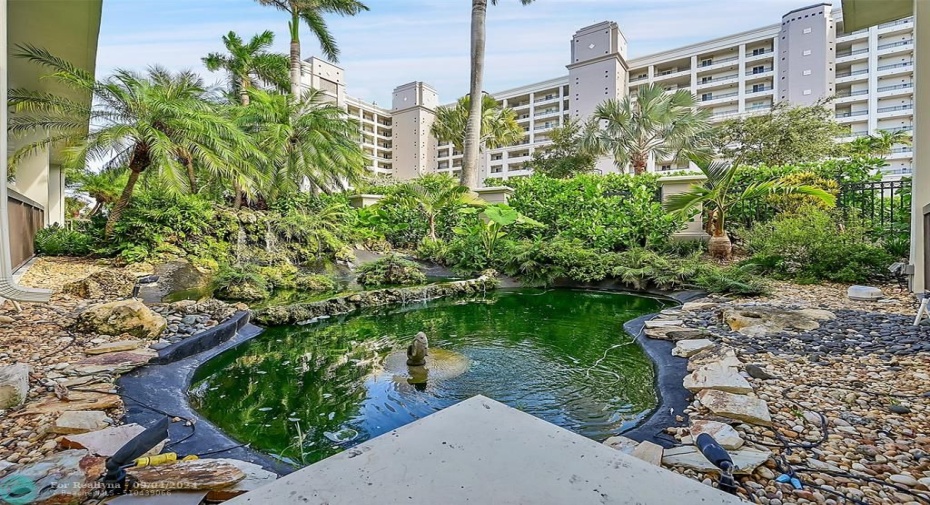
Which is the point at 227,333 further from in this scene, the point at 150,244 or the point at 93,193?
the point at 93,193

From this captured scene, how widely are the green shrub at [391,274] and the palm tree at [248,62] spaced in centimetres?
1337

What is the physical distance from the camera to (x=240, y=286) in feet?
25.1

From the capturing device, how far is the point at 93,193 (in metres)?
18.1

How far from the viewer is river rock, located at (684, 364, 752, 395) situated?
116 inches

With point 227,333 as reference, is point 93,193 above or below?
above

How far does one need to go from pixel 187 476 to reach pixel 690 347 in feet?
13.0

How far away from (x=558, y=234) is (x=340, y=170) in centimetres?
752

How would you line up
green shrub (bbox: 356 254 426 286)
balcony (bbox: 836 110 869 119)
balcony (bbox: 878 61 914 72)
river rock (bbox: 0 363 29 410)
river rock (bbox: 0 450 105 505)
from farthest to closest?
balcony (bbox: 836 110 869 119), balcony (bbox: 878 61 914 72), green shrub (bbox: 356 254 426 286), river rock (bbox: 0 363 29 410), river rock (bbox: 0 450 105 505)

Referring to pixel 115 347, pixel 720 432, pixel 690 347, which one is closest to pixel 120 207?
pixel 115 347

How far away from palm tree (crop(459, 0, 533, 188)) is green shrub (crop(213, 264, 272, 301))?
7463mm

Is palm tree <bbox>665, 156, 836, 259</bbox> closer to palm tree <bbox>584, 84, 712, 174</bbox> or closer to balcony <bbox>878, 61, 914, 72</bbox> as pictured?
palm tree <bbox>584, 84, 712, 174</bbox>

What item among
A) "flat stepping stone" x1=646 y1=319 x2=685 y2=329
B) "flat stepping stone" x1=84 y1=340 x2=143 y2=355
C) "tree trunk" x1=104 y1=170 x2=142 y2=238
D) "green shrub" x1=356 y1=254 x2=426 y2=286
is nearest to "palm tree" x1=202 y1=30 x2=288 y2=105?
"tree trunk" x1=104 y1=170 x2=142 y2=238

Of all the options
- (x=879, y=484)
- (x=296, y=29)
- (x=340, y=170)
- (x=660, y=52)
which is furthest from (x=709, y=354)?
(x=660, y=52)

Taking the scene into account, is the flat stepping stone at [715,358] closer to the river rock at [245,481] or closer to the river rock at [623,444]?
the river rock at [623,444]
